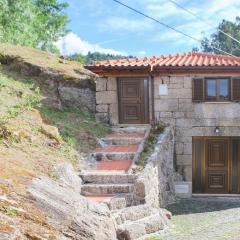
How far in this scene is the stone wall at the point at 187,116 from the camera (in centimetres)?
1318

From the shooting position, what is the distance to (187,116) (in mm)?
13312

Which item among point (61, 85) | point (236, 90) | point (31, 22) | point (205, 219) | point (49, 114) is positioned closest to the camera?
point (205, 219)

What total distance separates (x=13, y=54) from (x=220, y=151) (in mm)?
9141

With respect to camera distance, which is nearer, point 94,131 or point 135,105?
point 94,131

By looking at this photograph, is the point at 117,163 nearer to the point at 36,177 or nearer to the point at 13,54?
the point at 36,177

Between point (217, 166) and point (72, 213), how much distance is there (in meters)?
8.60

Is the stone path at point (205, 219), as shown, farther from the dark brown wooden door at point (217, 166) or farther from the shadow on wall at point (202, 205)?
the dark brown wooden door at point (217, 166)

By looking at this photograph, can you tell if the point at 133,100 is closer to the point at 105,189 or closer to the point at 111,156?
the point at 111,156

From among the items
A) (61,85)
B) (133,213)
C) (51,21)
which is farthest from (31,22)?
(133,213)

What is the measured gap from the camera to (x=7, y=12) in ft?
82.1

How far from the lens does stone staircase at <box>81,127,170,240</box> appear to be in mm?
7947

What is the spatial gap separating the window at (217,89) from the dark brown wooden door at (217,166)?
1533 mm

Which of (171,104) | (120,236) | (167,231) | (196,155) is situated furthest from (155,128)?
(120,236)

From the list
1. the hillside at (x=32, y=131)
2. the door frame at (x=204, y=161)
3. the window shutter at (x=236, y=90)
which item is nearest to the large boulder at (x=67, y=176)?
the hillside at (x=32, y=131)
